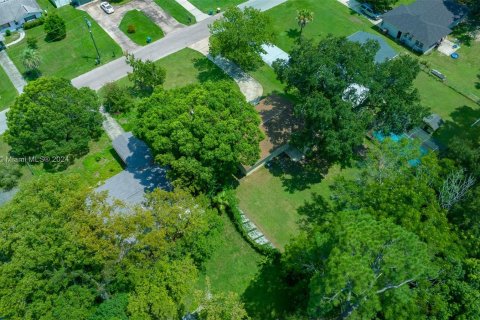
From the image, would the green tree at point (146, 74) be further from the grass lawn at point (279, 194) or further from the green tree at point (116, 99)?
the grass lawn at point (279, 194)

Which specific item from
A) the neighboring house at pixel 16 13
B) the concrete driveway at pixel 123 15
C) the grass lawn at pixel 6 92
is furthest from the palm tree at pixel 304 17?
the neighboring house at pixel 16 13

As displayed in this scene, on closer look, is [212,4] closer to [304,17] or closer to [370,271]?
[304,17]

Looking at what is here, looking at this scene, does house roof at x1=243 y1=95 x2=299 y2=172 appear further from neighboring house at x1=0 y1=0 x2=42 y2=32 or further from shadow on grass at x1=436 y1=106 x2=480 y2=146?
neighboring house at x1=0 y1=0 x2=42 y2=32

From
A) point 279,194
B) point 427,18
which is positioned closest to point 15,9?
point 279,194

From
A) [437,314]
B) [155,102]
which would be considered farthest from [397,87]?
[155,102]

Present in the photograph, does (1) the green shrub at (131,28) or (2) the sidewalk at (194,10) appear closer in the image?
(1) the green shrub at (131,28)

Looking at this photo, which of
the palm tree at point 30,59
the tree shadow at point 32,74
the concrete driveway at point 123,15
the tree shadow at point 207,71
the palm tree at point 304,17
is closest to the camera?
the palm tree at point 30,59

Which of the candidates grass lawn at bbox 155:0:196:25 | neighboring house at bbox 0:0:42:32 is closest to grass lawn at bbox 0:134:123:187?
neighboring house at bbox 0:0:42:32
